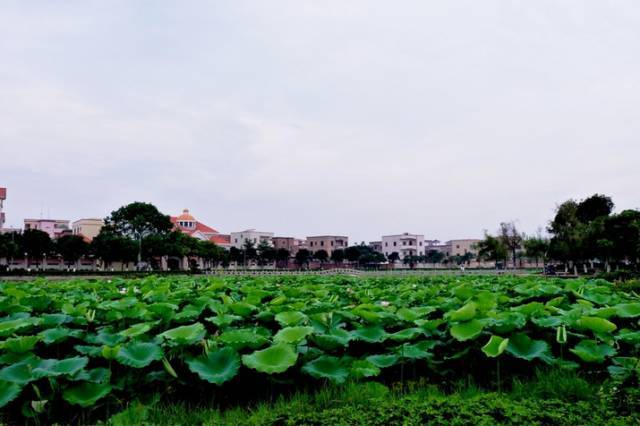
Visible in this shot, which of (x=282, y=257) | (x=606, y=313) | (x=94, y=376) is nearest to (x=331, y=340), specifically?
(x=94, y=376)

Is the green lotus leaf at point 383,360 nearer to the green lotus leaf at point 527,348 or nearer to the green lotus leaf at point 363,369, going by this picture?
the green lotus leaf at point 363,369

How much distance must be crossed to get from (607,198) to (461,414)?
5748cm

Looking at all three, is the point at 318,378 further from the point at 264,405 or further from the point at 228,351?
the point at 228,351

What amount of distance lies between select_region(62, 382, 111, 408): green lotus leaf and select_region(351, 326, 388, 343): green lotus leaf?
1.71m

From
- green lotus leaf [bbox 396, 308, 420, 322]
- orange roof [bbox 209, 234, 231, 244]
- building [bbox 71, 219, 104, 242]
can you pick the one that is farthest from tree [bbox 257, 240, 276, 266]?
green lotus leaf [bbox 396, 308, 420, 322]

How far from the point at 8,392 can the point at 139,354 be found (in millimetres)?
731

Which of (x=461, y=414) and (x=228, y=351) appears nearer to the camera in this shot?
(x=461, y=414)

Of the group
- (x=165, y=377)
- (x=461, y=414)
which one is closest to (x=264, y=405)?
(x=165, y=377)

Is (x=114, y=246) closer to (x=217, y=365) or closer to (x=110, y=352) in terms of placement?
(x=110, y=352)

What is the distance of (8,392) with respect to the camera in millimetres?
2895

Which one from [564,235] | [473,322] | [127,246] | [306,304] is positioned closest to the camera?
[473,322]

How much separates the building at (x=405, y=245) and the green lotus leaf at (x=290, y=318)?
99.3m

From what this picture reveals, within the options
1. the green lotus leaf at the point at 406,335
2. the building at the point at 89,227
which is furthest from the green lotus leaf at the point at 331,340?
the building at the point at 89,227

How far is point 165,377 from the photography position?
341cm
